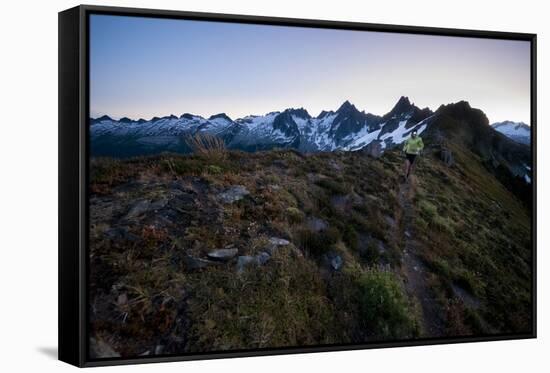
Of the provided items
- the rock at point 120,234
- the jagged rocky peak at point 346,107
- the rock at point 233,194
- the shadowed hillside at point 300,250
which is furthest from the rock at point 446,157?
the rock at point 120,234

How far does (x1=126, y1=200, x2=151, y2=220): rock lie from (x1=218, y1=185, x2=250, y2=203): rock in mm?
872

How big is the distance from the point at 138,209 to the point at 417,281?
3574 millimetres

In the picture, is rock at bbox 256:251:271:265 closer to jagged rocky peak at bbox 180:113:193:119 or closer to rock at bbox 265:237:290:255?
rock at bbox 265:237:290:255

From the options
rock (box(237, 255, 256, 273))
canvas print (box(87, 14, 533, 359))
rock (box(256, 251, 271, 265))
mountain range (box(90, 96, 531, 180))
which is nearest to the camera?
canvas print (box(87, 14, 533, 359))

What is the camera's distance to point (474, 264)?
1289cm

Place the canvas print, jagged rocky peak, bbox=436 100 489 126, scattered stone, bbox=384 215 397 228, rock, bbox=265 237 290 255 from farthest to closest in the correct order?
jagged rocky peak, bbox=436 100 489 126, scattered stone, bbox=384 215 397 228, rock, bbox=265 237 290 255, the canvas print

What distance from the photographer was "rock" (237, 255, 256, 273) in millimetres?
11375

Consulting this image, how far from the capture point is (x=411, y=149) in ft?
42.1

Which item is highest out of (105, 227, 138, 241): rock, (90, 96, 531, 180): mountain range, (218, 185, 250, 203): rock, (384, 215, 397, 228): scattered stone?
(90, 96, 531, 180): mountain range

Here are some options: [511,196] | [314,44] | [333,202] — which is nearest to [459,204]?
[511,196]

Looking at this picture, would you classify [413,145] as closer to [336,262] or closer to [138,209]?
[336,262]

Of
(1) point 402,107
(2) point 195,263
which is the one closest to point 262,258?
(2) point 195,263

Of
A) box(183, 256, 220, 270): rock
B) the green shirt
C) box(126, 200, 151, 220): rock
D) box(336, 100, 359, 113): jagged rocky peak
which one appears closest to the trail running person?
the green shirt

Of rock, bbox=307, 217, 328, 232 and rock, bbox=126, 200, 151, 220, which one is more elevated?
rock, bbox=126, 200, 151, 220
